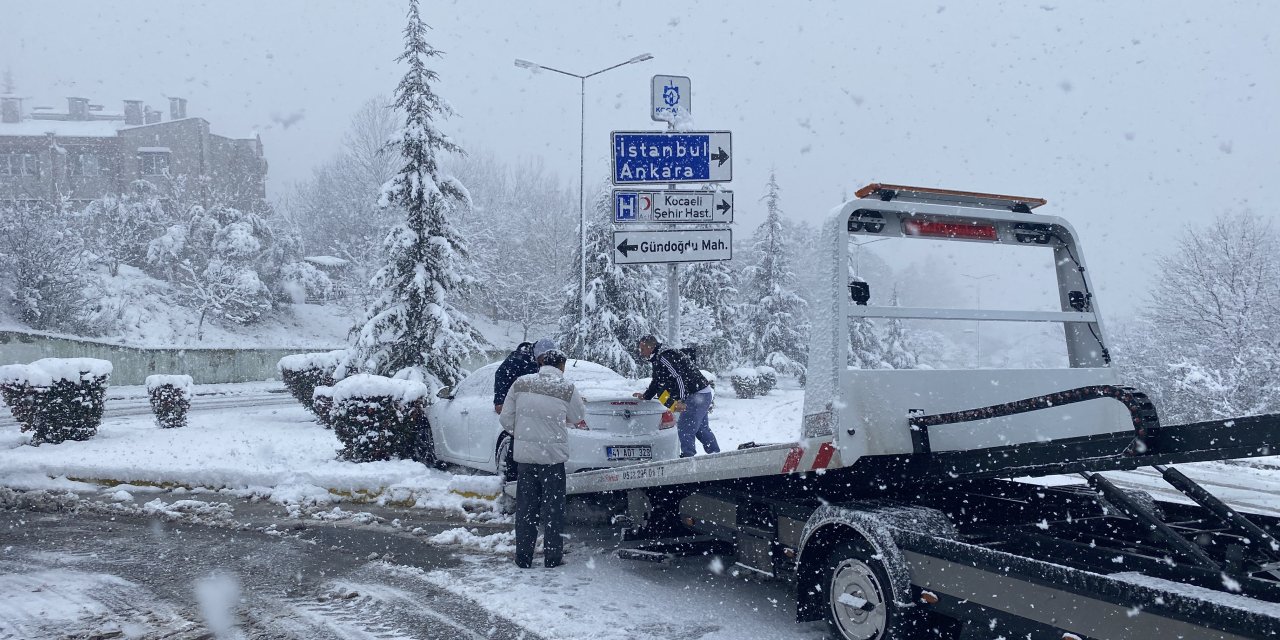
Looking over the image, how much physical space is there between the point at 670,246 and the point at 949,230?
500 centimetres

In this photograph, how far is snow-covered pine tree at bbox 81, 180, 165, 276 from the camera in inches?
1916

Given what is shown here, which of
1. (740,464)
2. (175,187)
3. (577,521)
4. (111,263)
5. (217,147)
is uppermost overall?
(217,147)

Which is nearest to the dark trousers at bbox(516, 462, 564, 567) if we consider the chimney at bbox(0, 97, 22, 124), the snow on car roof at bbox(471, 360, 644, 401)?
the snow on car roof at bbox(471, 360, 644, 401)

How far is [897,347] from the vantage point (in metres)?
4.79

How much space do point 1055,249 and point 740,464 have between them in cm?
235

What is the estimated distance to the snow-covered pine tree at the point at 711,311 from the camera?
132ft

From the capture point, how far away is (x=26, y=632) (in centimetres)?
502

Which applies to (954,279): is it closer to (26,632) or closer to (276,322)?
(26,632)

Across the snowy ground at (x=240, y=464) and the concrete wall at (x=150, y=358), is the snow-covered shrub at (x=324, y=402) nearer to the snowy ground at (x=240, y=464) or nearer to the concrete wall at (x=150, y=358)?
the snowy ground at (x=240, y=464)

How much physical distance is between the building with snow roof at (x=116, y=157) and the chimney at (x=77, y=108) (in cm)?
610

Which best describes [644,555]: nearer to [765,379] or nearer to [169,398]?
[169,398]

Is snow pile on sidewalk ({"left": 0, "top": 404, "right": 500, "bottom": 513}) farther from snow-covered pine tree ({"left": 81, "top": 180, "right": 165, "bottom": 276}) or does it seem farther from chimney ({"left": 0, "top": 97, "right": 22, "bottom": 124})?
chimney ({"left": 0, "top": 97, "right": 22, "bottom": 124})

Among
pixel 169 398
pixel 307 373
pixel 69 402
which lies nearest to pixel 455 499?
pixel 69 402

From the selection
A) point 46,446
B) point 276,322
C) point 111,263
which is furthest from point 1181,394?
point 111,263
